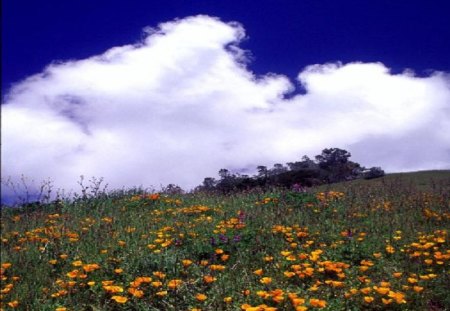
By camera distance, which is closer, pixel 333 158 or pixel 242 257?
pixel 242 257

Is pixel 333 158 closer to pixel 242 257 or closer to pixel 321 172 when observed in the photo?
pixel 321 172

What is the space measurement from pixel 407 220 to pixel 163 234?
4320 mm

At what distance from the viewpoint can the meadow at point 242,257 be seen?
20.4 ft

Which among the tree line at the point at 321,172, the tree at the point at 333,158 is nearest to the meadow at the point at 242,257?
the tree line at the point at 321,172

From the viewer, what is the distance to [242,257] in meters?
7.59

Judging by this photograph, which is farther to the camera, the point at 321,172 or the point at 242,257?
the point at 321,172

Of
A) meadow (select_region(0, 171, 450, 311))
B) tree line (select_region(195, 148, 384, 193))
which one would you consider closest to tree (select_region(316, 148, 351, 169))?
tree line (select_region(195, 148, 384, 193))

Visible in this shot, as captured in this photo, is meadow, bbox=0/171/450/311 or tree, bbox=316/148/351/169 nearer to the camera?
meadow, bbox=0/171/450/311

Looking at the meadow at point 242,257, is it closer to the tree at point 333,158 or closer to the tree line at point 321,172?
the tree line at point 321,172

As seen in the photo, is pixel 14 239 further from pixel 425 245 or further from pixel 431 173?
pixel 431 173

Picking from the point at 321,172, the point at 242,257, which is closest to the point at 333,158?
the point at 321,172

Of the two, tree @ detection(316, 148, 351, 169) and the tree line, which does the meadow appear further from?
tree @ detection(316, 148, 351, 169)

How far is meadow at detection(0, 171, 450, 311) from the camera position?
622 centimetres

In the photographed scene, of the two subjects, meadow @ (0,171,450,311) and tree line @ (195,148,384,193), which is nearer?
meadow @ (0,171,450,311)
